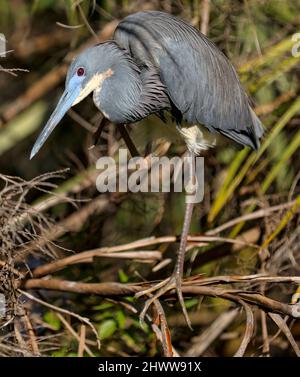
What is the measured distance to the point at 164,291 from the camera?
2.40 meters

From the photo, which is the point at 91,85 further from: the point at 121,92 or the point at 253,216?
the point at 253,216

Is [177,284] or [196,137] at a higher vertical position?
[196,137]

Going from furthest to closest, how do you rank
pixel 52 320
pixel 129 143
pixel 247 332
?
pixel 129 143, pixel 52 320, pixel 247 332

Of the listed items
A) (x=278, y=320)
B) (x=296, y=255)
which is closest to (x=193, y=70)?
(x=296, y=255)

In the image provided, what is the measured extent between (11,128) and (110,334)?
1.60 metres

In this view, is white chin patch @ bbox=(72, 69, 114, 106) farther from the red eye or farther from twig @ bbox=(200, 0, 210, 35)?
twig @ bbox=(200, 0, 210, 35)

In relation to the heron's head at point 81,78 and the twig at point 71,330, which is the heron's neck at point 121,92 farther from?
the twig at point 71,330

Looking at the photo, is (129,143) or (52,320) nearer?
(52,320)

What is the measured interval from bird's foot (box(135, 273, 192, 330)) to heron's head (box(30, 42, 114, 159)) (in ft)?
1.94

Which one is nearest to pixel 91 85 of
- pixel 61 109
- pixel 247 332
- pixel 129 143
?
pixel 61 109

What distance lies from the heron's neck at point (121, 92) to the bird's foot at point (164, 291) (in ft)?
1.94

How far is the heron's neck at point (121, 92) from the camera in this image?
265cm

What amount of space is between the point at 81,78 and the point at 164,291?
2.49 feet

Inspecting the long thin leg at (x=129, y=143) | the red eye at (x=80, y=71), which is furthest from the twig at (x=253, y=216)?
the red eye at (x=80, y=71)
